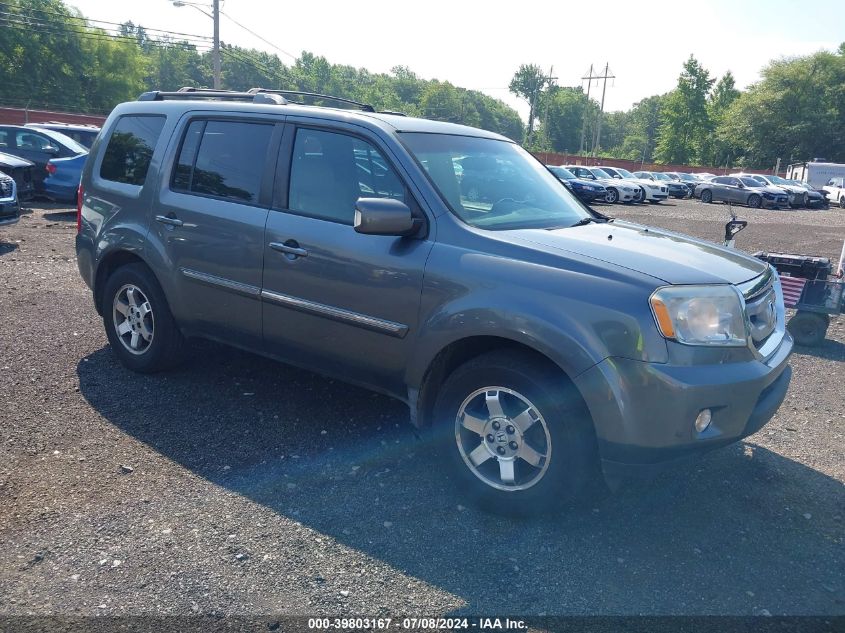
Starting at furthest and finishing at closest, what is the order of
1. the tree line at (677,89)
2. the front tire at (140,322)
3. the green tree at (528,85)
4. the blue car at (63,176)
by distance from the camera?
the green tree at (528,85), the tree line at (677,89), the blue car at (63,176), the front tire at (140,322)

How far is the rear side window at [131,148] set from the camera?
4.95 m

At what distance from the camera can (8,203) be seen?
1035 cm

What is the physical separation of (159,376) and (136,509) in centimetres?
189

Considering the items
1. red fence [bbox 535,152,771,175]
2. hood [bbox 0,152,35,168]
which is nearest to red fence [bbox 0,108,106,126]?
hood [bbox 0,152,35,168]

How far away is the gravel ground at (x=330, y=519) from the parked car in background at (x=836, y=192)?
38.7 meters

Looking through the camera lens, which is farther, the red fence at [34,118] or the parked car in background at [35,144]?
the red fence at [34,118]

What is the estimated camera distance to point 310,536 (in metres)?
3.24

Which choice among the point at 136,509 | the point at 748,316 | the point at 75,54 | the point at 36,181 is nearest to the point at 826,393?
the point at 748,316

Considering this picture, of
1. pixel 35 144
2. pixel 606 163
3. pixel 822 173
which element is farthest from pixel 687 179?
A: pixel 35 144

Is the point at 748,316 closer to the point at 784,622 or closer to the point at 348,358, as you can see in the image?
the point at 784,622

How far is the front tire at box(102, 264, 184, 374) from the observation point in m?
4.88

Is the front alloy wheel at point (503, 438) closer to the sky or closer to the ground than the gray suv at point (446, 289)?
closer to the ground

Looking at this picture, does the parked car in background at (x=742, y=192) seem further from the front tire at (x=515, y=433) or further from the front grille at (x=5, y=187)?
the front tire at (x=515, y=433)

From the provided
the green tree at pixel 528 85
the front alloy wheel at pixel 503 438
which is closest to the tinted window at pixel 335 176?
the front alloy wheel at pixel 503 438
